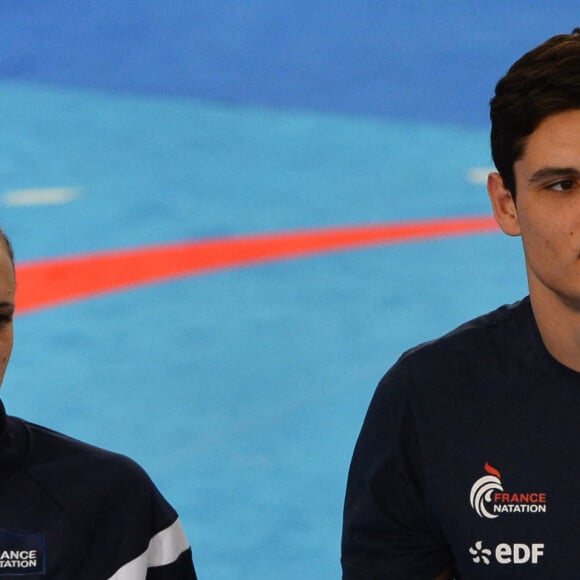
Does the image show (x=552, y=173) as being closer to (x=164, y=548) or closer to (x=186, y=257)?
(x=164, y=548)

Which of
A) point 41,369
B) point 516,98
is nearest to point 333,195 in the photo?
point 41,369

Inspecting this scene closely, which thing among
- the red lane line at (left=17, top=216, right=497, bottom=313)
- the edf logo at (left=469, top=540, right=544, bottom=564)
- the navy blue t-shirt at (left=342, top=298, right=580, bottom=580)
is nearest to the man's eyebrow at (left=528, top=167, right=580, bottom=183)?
the navy blue t-shirt at (left=342, top=298, right=580, bottom=580)

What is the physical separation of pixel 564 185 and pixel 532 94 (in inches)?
6.5

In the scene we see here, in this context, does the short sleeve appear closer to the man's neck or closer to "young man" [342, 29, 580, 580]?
"young man" [342, 29, 580, 580]

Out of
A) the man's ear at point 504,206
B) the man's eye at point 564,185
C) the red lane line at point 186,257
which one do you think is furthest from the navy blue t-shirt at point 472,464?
the red lane line at point 186,257

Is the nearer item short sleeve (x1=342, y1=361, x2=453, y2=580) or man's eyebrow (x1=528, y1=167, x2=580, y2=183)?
man's eyebrow (x1=528, y1=167, x2=580, y2=183)

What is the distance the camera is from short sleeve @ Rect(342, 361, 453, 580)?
237 centimetres

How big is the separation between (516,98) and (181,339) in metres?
4.36

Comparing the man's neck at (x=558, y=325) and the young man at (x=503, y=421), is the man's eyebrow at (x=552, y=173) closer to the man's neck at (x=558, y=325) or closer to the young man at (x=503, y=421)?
the young man at (x=503, y=421)

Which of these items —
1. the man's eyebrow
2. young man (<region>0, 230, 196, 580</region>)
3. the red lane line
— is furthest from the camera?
the red lane line

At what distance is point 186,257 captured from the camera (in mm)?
7316

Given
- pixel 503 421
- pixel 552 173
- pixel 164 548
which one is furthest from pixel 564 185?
pixel 164 548

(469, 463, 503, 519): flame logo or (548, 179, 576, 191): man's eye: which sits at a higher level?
(548, 179, 576, 191): man's eye

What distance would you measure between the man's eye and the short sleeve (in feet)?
1.41
